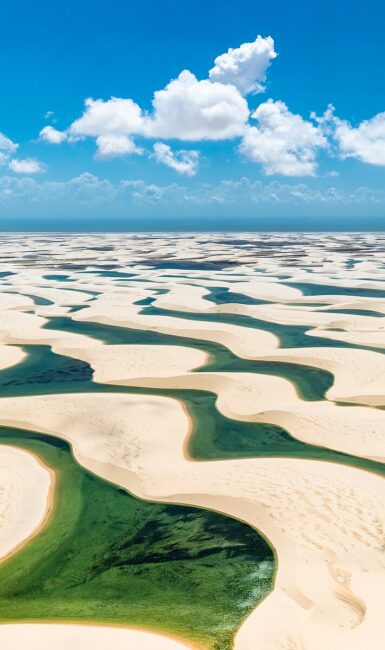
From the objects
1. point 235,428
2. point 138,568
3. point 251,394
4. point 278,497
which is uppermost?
point 251,394

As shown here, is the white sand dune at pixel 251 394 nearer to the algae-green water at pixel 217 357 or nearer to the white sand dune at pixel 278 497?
the algae-green water at pixel 217 357

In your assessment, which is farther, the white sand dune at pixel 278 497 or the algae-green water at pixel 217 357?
the algae-green water at pixel 217 357

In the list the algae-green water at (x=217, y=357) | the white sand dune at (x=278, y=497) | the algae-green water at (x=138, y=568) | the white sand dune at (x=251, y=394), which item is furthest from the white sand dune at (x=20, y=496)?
the algae-green water at (x=217, y=357)

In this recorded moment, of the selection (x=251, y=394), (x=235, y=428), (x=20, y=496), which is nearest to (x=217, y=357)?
(x=251, y=394)

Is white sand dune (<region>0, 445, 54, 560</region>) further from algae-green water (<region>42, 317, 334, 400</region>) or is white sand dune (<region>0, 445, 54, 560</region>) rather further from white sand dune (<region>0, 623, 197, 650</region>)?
algae-green water (<region>42, 317, 334, 400</region>)

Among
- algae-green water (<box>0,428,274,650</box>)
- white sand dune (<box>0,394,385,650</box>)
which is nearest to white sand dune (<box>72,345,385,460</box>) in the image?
white sand dune (<box>0,394,385,650</box>)

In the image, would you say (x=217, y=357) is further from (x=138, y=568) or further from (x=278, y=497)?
(x=138, y=568)

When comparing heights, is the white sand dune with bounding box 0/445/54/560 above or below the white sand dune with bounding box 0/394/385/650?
below
